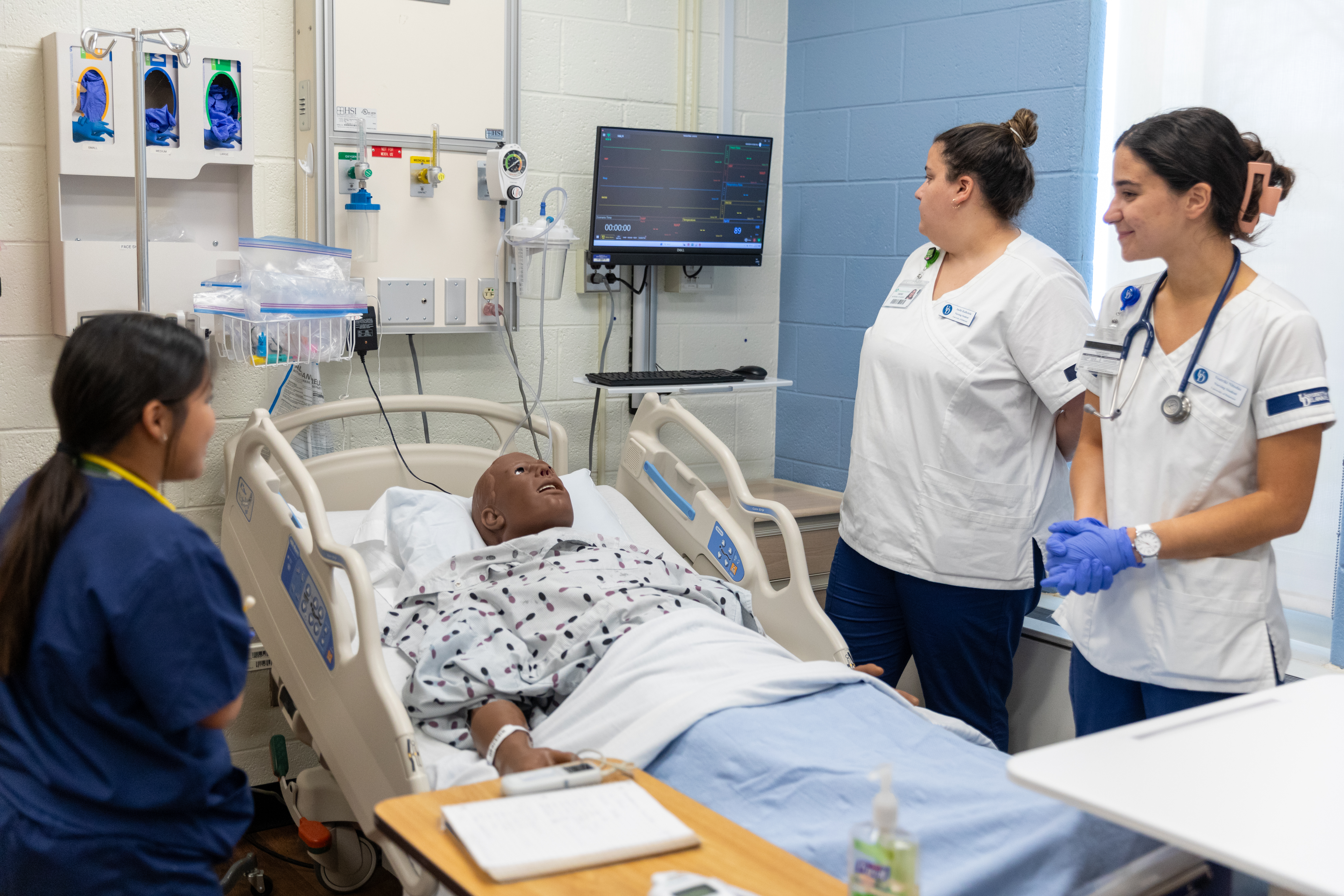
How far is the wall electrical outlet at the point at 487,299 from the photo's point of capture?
10.1ft

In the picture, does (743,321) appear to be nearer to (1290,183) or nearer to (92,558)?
(1290,183)

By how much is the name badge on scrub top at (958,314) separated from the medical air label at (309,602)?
1.37 m

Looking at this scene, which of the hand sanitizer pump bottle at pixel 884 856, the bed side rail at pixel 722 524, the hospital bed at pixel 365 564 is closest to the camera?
the hand sanitizer pump bottle at pixel 884 856

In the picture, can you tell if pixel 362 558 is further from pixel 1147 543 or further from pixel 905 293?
pixel 1147 543

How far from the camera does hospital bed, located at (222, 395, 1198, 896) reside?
1.91 meters

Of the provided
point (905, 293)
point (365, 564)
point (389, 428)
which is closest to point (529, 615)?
point (365, 564)

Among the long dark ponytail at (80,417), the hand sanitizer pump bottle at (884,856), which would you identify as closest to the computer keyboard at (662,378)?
the long dark ponytail at (80,417)

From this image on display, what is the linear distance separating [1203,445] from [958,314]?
0.68 m

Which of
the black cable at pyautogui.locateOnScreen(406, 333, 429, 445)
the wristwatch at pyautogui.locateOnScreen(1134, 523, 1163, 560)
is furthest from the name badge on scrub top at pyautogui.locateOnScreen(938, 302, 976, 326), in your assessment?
the black cable at pyautogui.locateOnScreen(406, 333, 429, 445)

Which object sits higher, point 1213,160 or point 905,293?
point 1213,160

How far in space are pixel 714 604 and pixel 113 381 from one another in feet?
4.37

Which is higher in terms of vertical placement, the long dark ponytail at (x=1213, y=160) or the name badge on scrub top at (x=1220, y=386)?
the long dark ponytail at (x=1213, y=160)

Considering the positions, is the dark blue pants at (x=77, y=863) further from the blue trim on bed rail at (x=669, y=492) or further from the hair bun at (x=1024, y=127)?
the hair bun at (x=1024, y=127)

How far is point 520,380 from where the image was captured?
325cm
